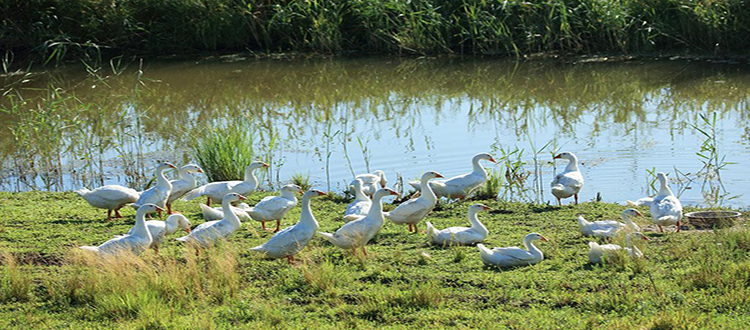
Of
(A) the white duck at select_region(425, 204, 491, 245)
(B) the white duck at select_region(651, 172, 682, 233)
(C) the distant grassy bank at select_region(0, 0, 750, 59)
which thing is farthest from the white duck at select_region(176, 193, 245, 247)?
(C) the distant grassy bank at select_region(0, 0, 750, 59)

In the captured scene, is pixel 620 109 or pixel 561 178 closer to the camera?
pixel 561 178

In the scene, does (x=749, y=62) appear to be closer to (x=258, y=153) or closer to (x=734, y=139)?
(x=734, y=139)

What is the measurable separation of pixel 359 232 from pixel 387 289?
1418 mm

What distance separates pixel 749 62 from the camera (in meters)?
19.7

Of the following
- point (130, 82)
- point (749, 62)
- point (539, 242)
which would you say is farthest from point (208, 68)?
point (539, 242)

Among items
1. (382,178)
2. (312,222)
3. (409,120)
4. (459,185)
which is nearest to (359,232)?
(312,222)

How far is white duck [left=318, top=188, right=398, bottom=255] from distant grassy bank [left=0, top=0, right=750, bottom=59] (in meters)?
12.3

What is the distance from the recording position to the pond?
13.2 metres

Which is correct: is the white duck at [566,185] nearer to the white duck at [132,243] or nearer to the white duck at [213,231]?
the white duck at [213,231]

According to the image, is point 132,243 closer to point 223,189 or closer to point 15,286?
point 15,286

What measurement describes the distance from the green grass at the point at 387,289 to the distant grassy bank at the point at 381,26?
41.1 ft

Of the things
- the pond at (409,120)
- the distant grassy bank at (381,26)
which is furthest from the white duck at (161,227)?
the distant grassy bank at (381,26)

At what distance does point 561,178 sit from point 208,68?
14.4 meters

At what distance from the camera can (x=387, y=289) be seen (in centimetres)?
721
